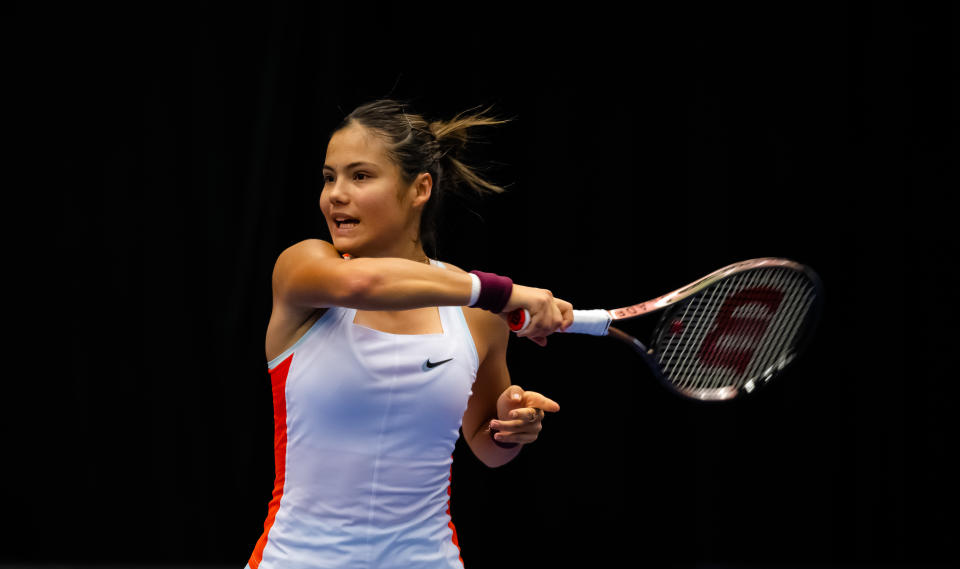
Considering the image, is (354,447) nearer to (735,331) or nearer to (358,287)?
(358,287)

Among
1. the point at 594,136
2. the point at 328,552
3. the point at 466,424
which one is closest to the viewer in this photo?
the point at 328,552

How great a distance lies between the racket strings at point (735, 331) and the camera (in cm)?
196

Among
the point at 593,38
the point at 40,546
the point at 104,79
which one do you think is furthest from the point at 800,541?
the point at 104,79

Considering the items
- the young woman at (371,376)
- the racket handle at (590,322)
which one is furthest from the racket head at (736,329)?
the young woman at (371,376)

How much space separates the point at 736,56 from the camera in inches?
126

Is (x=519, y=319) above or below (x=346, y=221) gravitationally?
below

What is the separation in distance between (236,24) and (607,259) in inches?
57.1

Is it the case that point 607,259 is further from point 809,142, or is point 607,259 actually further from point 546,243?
point 809,142

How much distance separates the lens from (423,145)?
73.7 inches

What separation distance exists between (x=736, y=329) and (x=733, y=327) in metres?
0.01

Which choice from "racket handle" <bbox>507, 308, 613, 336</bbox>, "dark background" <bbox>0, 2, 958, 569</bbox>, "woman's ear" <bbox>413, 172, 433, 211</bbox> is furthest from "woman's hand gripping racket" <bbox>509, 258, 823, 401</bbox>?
"dark background" <bbox>0, 2, 958, 569</bbox>

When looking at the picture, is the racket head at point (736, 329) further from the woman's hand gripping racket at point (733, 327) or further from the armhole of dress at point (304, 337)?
the armhole of dress at point (304, 337)

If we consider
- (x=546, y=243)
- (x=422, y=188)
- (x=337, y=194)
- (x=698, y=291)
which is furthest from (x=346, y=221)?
(x=546, y=243)

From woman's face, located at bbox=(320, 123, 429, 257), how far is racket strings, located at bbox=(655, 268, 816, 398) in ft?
2.02
